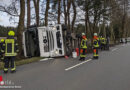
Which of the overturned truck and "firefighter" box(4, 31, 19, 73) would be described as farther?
the overturned truck

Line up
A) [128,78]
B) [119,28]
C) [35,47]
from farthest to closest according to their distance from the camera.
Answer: [119,28] < [35,47] < [128,78]

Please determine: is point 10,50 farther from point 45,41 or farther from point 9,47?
point 45,41

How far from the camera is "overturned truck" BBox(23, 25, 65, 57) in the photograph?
10.7m

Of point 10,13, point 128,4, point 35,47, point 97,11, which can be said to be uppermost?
point 128,4

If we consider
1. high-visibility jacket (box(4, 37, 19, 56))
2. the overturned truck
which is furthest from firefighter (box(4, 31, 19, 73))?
the overturned truck

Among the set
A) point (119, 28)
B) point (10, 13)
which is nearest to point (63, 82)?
point (10, 13)

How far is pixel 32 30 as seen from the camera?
11211 mm

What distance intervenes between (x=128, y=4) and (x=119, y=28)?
1286 centimetres

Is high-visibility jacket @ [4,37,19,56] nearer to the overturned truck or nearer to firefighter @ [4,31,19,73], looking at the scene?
firefighter @ [4,31,19,73]

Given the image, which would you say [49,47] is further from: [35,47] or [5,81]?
[5,81]

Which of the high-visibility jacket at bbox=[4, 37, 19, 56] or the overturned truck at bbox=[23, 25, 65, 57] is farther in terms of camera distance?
the overturned truck at bbox=[23, 25, 65, 57]

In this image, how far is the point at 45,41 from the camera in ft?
35.0

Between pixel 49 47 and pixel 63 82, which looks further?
pixel 49 47

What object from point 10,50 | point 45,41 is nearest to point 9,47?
point 10,50
